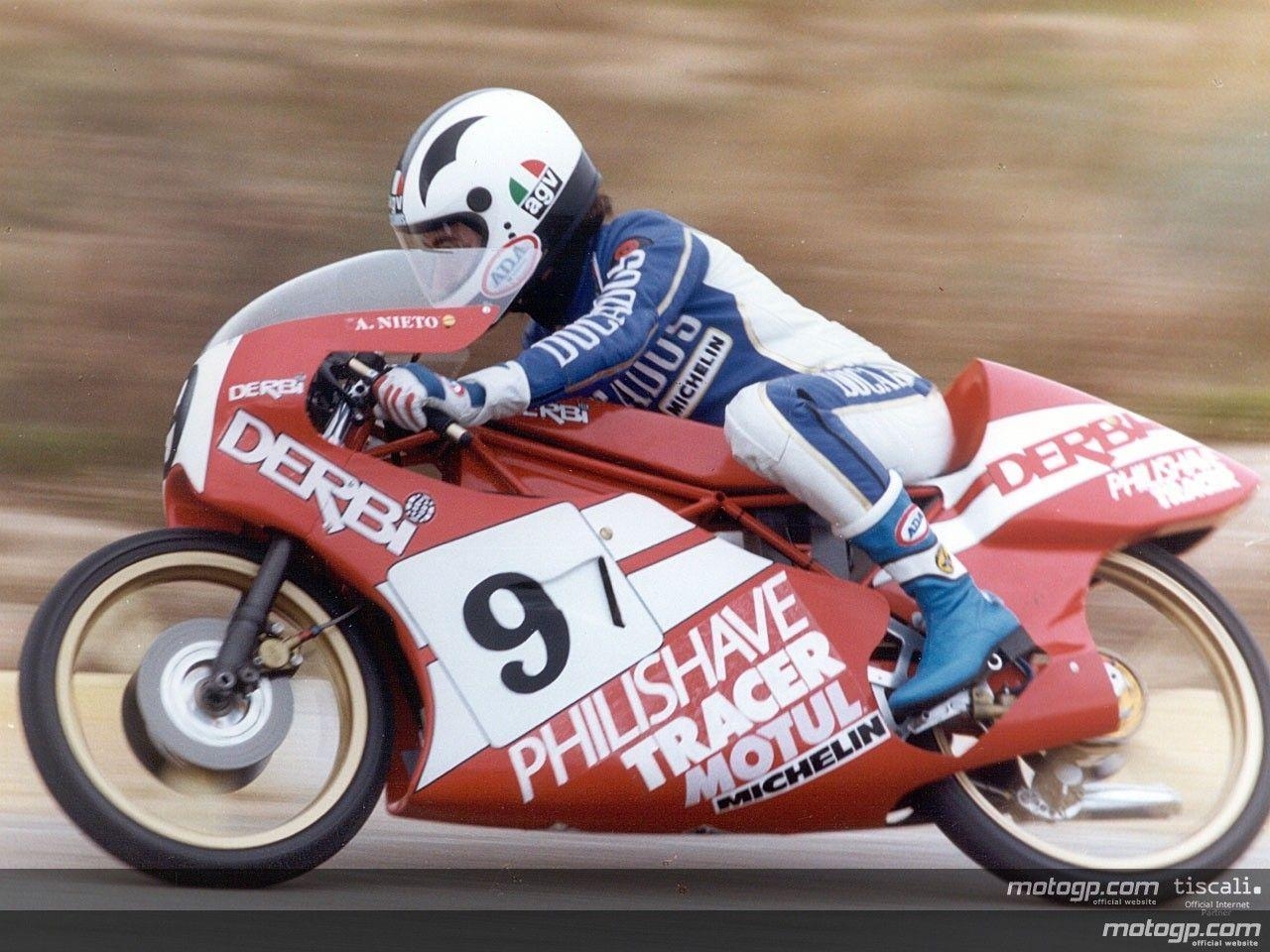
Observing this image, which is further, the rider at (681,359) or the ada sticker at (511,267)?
the ada sticker at (511,267)

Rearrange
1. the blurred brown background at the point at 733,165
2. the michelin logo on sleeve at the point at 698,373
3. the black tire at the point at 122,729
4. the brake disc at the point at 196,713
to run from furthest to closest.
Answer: the blurred brown background at the point at 733,165
the michelin logo on sleeve at the point at 698,373
the brake disc at the point at 196,713
the black tire at the point at 122,729

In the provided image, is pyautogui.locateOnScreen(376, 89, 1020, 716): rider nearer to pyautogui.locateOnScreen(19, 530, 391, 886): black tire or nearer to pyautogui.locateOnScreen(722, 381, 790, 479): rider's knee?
pyautogui.locateOnScreen(722, 381, 790, 479): rider's knee

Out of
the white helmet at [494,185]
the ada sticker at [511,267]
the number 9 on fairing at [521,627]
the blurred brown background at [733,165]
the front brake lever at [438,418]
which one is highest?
the white helmet at [494,185]

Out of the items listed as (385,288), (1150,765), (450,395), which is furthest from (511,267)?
(1150,765)

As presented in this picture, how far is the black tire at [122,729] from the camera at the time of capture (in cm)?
349

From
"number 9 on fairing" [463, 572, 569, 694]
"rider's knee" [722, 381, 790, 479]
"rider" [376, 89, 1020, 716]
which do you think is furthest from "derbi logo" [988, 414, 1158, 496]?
"number 9 on fairing" [463, 572, 569, 694]

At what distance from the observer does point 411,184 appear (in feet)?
13.1

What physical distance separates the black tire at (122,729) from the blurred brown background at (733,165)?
2621 mm

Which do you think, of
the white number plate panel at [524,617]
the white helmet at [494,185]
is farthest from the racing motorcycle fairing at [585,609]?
the white helmet at [494,185]

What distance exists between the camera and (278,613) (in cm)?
376

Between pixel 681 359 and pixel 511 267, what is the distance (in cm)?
45

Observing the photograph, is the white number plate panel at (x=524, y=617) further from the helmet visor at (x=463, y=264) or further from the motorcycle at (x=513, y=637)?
the helmet visor at (x=463, y=264)

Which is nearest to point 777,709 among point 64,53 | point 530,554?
point 530,554

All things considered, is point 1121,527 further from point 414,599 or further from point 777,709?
point 414,599
